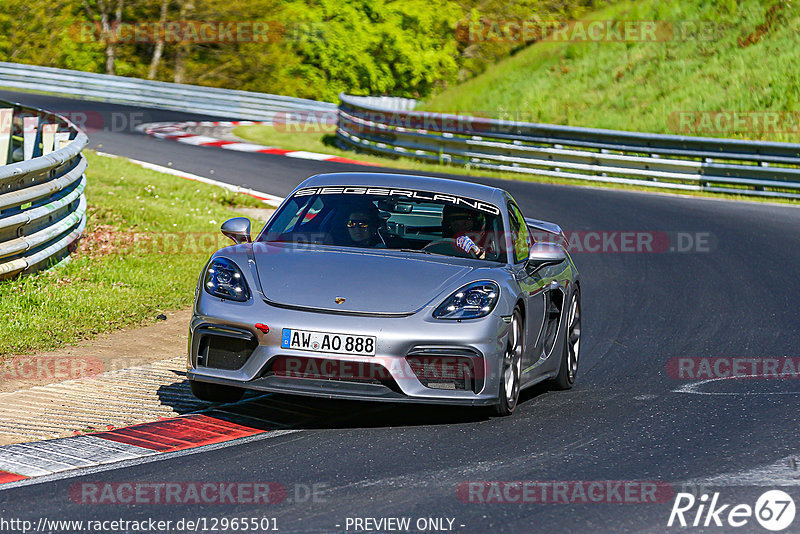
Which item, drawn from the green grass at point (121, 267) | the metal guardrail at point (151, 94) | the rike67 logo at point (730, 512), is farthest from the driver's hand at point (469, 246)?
the metal guardrail at point (151, 94)

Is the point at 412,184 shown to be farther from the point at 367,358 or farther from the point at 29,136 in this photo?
the point at 29,136

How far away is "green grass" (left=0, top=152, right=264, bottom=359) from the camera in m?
9.09

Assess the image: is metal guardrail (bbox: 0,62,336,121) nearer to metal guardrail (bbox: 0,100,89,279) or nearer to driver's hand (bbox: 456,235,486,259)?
metal guardrail (bbox: 0,100,89,279)

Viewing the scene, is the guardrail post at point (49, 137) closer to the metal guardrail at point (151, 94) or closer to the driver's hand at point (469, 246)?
the driver's hand at point (469, 246)

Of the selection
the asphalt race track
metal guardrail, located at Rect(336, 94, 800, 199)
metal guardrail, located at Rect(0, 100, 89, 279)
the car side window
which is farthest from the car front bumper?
metal guardrail, located at Rect(336, 94, 800, 199)

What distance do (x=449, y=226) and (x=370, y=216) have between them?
0.51 metres

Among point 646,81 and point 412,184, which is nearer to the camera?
point 412,184

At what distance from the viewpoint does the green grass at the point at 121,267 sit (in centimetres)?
909

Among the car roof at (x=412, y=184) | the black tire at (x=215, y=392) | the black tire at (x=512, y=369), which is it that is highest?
the car roof at (x=412, y=184)

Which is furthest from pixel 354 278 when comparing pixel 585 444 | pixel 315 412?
pixel 585 444

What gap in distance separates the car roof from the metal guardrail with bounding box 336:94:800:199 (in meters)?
14.0

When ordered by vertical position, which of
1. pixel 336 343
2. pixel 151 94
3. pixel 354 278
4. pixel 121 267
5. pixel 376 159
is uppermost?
pixel 354 278

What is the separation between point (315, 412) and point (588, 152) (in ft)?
54.6

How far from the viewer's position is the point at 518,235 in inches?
311
